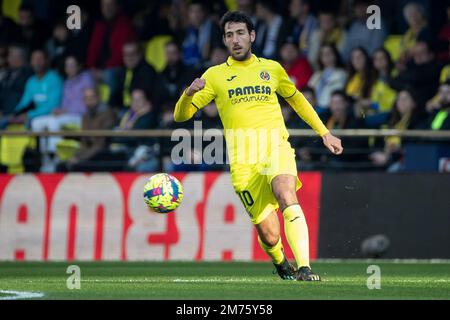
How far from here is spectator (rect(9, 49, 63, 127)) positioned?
18.7m

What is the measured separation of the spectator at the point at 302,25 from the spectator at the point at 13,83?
407 centimetres

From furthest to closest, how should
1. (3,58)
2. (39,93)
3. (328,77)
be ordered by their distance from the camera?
(3,58), (39,93), (328,77)

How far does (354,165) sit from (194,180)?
2.07 metres

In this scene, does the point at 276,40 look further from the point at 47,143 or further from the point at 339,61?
the point at 47,143

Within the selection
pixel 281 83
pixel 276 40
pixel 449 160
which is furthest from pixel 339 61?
pixel 281 83

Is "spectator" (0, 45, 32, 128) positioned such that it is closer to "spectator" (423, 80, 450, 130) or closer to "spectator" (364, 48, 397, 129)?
"spectator" (364, 48, 397, 129)

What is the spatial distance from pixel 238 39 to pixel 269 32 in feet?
24.1

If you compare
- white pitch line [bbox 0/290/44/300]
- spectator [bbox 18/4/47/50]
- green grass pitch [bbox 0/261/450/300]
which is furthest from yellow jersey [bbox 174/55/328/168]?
spectator [bbox 18/4/47/50]

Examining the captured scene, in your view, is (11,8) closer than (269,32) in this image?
No

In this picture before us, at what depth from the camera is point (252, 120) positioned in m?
10.9

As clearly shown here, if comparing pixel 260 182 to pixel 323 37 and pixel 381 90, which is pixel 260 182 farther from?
pixel 323 37

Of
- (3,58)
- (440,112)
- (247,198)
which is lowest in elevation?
(247,198)

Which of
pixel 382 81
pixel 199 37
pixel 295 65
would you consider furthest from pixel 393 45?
pixel 199 37

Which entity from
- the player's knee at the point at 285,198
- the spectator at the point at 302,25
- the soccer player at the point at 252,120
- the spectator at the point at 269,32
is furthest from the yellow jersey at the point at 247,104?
the spectator at the point at 302,25
